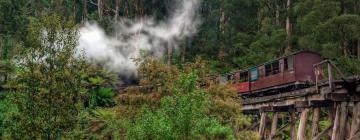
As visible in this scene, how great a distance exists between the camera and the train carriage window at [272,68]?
27.1 metres

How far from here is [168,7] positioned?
158 feet

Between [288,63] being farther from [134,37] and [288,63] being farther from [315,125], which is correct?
[134,37]

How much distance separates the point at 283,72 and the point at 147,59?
9.01 metres

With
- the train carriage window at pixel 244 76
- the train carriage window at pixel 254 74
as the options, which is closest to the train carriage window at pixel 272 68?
the train carriage window at pixel 254 74

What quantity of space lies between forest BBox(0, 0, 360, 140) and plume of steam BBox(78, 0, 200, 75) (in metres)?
0.11

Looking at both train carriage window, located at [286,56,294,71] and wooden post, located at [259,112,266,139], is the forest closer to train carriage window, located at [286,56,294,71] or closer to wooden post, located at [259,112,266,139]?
wooden post, located at [259,112,266,139]

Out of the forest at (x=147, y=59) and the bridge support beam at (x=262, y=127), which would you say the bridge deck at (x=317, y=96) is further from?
the forest at (x=147, y=59)

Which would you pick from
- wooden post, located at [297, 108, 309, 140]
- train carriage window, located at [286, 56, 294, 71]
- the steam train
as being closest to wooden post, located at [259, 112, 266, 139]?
the steam train

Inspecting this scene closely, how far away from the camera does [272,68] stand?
27719mm

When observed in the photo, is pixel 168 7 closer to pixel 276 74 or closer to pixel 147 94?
pixel 276 74

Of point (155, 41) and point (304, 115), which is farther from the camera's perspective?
point (155, 41)

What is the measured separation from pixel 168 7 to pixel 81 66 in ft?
112

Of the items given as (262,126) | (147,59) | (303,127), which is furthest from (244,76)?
(303,127)

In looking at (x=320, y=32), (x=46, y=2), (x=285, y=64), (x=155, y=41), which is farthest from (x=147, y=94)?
(x=46, y=2)
